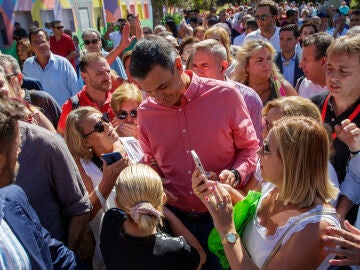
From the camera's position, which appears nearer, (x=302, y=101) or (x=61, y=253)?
(x=61, y=253)

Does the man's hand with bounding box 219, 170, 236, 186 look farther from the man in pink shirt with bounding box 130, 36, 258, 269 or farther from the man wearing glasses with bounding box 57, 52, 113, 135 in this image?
the man wearing glasses with bounding box 57, 52, 113, 135

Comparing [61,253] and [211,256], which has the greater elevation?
[61,253]

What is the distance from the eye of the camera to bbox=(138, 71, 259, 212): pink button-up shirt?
7.80 ft

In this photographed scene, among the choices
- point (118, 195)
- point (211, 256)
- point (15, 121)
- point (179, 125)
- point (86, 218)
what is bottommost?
point (211, 256)

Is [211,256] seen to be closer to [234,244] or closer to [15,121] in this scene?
[234,244]

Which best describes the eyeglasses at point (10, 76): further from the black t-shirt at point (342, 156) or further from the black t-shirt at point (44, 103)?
the black t-shirt at point (342, 156)

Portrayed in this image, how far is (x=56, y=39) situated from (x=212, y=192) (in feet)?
22.8

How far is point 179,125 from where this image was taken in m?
2.40

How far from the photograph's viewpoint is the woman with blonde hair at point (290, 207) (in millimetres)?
1613

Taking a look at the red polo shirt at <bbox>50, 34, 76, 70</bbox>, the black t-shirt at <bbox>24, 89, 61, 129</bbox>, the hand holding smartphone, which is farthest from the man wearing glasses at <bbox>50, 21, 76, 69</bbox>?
the hand holding smartphone

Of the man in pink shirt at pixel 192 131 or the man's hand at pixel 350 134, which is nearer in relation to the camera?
the man's hand at pixel 350 134

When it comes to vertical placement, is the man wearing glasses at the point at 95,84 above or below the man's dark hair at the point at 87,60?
below

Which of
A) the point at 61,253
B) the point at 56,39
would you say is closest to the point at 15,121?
the point at 61,253

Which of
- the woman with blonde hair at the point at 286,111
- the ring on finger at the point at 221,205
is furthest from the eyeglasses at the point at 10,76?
the ring on finger at the point at 221,205
